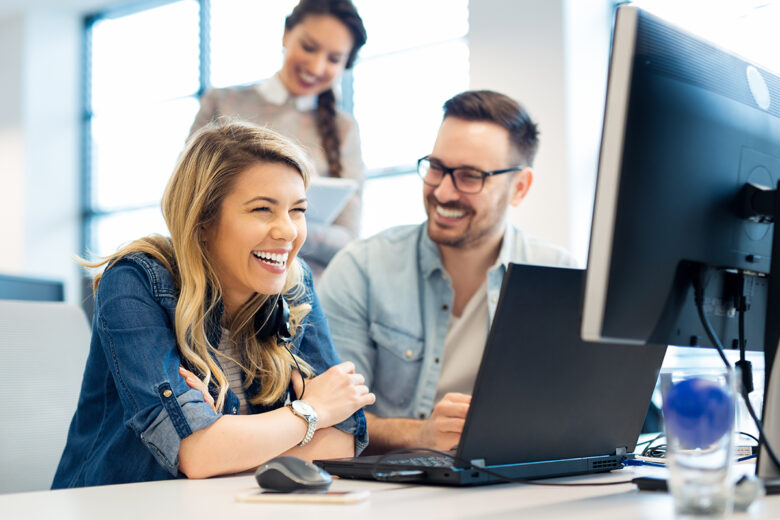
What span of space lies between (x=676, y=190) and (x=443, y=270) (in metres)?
1.09

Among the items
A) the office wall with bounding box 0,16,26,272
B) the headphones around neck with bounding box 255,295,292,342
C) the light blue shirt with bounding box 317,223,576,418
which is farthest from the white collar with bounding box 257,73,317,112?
the office wall with bounding box 0,16,26,272

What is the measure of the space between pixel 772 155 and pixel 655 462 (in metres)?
0.47

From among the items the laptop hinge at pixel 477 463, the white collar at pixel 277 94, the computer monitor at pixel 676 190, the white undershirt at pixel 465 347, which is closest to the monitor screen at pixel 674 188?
the computer monitor at pixel 676 190

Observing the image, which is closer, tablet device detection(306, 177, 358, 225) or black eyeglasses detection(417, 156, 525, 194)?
black eyeglasses detection(417, 156, 525, 194)

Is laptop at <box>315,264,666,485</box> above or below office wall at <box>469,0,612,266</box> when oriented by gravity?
below

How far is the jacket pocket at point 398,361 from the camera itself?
183 cm

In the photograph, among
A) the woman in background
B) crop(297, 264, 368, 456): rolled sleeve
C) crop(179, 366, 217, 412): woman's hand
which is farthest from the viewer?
the woman in background

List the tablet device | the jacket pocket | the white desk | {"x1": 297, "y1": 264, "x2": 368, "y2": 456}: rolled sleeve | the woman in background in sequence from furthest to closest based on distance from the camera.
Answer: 1. the woman in background
2. the tablet device
3. the jacket pocket
4. {"x1": 297, "y1": 264, "x2": 368, "y2": 456}: rolled sleeve
5. the white desk

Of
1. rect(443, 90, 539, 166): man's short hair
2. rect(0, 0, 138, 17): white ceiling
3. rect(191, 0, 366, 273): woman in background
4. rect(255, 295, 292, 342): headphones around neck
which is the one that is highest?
rect(0, 0, 138, 17): white ceiling

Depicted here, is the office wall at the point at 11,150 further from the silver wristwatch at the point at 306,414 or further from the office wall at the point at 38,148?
the silver wristwatch at the point at 306,414

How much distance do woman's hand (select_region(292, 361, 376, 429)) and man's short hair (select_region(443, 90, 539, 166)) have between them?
842 millimetres

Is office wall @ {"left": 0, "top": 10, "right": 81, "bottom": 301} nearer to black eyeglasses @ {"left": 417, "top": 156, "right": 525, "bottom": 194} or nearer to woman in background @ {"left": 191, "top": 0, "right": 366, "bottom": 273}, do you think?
woman in background @ {"left": 191, "top": 0, "right": 366, "bottom": 273}

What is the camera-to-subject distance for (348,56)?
2.81m

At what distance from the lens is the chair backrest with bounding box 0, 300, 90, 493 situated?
1416 mm
